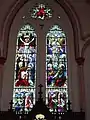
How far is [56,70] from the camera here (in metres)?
12.4

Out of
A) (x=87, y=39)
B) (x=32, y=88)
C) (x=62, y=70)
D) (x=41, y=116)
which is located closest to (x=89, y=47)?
(x=87, y=39)

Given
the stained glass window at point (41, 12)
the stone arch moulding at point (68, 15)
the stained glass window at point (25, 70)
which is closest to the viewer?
the stained glass window at point (25, 70)

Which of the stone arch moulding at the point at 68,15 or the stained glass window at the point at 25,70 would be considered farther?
the stone arch moulding at the point at 68,15

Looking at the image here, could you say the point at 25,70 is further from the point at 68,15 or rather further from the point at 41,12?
the point at 68,15

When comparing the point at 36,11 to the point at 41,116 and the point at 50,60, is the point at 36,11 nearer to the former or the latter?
the point at 50,60

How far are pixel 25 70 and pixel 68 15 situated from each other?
335 centimetres

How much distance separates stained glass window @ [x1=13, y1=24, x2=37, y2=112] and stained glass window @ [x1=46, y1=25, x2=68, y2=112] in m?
0.65

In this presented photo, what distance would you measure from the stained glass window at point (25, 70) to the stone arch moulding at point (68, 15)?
688 millimetres

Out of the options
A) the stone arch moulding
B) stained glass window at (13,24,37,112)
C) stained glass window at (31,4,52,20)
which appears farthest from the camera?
stained glass window at (31,4,52,20)

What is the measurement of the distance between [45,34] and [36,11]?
57.5 inches

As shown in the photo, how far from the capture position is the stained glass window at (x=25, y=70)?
38.2ft

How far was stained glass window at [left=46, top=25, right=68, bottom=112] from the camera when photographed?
1167cm

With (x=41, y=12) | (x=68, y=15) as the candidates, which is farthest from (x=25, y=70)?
(x=68, y=15)

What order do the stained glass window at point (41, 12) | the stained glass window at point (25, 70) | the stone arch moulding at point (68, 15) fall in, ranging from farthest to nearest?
the stained glass window at point (41, 12) → the stone arch moulding at point (68, 15) → the stained glass window at point (25, 70)
